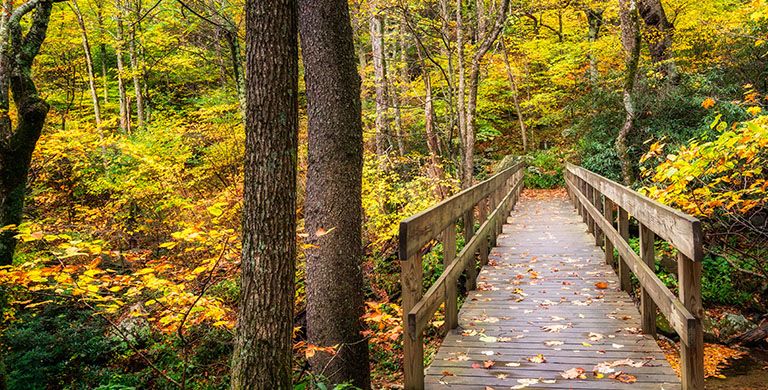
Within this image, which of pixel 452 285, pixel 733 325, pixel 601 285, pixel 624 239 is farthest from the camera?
pixel 733 325

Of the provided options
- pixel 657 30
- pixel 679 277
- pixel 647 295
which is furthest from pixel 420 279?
pixel 657 30

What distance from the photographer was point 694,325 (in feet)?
9.21

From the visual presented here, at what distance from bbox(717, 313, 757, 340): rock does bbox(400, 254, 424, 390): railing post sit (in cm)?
762

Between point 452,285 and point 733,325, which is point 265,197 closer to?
point 452,285

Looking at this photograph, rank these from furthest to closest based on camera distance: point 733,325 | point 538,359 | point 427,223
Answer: point 733,325
point 538,359
point 427,223

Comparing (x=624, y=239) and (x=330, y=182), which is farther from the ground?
(x=330, y=182)

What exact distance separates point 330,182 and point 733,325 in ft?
27.1

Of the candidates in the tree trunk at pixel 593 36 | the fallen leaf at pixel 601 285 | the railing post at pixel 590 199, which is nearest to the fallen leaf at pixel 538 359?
the fallen leaf at pixel 601 285

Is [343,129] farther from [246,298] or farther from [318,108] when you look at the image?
[246,298]

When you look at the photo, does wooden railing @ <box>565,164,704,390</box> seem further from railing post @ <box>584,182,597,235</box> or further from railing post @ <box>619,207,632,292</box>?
railing post @ <box>584,182,597,235</box>

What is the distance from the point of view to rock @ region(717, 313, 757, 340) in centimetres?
838

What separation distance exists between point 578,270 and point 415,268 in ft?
14.8

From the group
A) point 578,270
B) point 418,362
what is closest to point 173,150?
point 578,270

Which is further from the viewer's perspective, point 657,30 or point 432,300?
point 657,30
